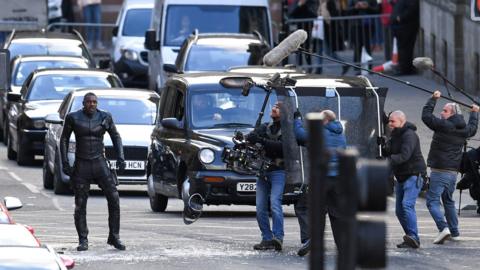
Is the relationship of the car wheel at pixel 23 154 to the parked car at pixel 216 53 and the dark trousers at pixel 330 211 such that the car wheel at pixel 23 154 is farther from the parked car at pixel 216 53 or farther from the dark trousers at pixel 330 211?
the dark trousers at pixel 330 211

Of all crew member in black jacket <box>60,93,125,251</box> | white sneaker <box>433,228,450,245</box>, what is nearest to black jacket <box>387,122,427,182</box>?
white sneaker <box>433,228,450,245</box>

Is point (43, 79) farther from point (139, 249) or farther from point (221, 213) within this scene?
point (139, 249)

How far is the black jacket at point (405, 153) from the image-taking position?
17.8 meters

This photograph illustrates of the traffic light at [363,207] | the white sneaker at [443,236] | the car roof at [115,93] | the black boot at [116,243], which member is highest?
the traffic light at [363,207]

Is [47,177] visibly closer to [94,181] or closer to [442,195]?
[94,181]

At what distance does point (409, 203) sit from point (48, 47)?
17.1 m

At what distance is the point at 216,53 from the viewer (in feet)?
96.8

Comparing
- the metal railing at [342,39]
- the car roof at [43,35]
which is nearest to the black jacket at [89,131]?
the car roof at [43,35]

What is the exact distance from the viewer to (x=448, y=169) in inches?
728

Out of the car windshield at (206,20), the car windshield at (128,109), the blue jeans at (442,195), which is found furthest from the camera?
the car windshield at (206,20)

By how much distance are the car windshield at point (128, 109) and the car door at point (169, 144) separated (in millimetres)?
2324

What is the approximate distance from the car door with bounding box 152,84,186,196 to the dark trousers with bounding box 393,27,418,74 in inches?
538

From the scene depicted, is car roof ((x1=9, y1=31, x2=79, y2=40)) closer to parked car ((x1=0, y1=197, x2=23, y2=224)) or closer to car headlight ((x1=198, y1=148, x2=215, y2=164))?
car headlight ((x1=198, y1=148, x2=215, y2=164))

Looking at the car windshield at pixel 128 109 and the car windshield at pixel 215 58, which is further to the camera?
the car windshield at pixel 215 58
